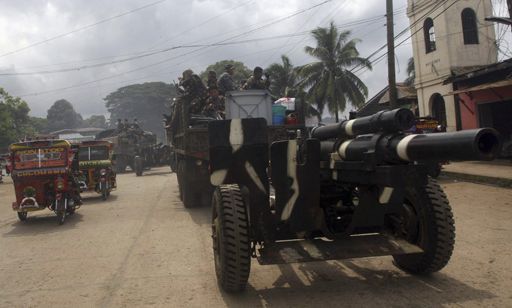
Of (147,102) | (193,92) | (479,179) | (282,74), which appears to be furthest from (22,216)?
(147,102)

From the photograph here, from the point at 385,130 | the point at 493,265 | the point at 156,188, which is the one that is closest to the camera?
the point at 385,130

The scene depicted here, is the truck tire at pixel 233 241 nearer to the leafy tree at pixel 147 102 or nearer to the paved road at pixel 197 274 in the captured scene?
the paved road at pixel 197 274

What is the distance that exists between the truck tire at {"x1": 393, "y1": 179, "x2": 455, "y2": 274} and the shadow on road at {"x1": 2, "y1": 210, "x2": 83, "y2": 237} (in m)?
6.67

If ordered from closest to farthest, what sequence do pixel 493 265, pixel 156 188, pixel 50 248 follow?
pixel 493 265, pixel 50 248, pixel 156 188

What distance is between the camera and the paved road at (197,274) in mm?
4051

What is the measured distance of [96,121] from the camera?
120688mm

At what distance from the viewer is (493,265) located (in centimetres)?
476

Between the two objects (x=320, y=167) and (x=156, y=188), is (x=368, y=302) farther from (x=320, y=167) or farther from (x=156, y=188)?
(x=156, y=188)

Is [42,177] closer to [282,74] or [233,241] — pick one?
[233,241]

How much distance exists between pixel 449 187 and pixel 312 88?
779 inches

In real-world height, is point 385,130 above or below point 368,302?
above

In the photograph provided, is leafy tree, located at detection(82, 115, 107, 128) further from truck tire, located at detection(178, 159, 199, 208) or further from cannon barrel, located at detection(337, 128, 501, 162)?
cannon barrel, located at detection(337, 128, 501, 162)

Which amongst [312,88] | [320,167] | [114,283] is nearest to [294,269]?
[320,167]

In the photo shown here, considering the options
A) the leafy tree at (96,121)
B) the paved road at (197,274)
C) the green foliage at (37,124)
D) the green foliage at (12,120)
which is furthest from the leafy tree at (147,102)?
the paved road at (197,274)
